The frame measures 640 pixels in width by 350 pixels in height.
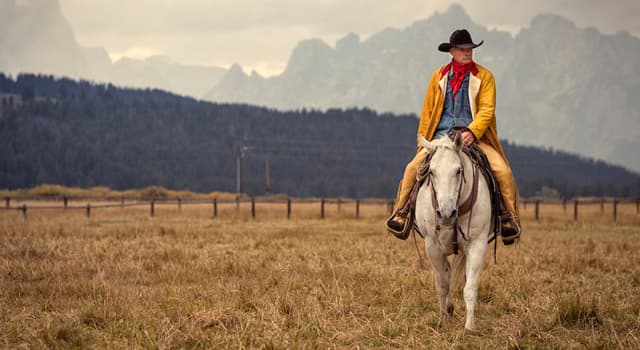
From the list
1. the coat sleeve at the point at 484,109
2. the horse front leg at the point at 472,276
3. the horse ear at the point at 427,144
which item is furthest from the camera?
the coat sleeve at the point at 484,109

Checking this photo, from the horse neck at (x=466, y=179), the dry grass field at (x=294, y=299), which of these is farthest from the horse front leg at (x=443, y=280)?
the horse neck at (x=466, y=179)

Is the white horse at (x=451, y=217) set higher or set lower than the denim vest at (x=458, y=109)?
lower

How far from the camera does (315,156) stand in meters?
154

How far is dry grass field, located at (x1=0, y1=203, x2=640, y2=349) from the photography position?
6836 mm

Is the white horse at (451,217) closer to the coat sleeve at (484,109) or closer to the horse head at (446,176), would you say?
the horse head at (446,176)

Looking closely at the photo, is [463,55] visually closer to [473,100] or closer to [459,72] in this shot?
[459,72]

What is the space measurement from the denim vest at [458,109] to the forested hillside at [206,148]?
101 m

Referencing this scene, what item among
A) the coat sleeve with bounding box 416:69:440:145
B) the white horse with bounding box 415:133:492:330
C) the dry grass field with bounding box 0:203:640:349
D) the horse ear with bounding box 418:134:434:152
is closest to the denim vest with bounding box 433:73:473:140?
the coat sleeve with bounding box 416:69:440:145

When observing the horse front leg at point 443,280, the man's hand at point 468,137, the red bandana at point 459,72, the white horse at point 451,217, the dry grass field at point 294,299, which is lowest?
the dry grass field at point 294,299

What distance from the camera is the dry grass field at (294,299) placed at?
6.84 m

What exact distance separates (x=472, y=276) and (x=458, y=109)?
6.79ft

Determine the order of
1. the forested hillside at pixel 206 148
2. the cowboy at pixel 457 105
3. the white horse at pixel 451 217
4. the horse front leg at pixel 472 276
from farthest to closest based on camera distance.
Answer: the forested hillside at pixel 206 148 → the cowboy at pixel 457 105 → the horse front leg at pixel 472 276 → the white horse at pixel 451 217

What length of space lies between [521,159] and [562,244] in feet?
540

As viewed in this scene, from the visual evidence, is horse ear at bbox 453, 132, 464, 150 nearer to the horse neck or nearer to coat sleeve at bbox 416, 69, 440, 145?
the horse neck
